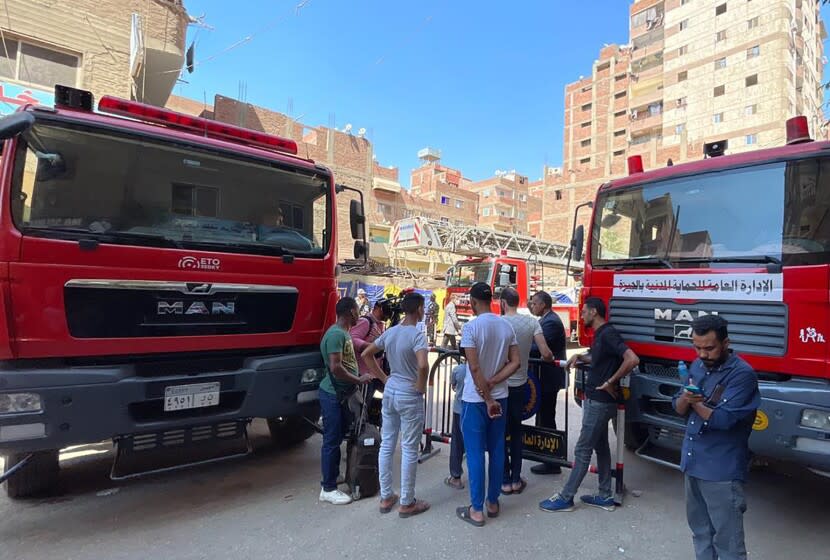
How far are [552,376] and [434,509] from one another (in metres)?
1.72

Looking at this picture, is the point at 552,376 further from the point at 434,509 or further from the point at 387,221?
the point at 387,221

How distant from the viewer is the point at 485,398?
339cm

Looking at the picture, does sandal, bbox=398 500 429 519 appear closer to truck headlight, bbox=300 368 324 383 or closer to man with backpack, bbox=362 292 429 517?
man with backpack, bbox=362 292 429 517

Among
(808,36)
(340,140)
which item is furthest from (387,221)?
(808,36)

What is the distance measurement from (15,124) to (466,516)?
4051 millimetres

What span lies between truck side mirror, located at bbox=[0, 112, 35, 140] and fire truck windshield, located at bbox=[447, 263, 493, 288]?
11001mm

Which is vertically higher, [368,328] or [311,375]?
[368,328]

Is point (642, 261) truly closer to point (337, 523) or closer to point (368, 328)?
point (368, 328)

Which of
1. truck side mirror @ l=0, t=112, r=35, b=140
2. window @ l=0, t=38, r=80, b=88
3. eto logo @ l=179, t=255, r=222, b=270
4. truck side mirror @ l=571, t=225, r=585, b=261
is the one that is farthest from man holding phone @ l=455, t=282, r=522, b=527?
window @ l=0, t=38, r=80, b=88

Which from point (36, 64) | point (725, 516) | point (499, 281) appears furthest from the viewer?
point (499, 281)

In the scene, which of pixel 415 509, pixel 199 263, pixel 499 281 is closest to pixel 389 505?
pixel 415 509

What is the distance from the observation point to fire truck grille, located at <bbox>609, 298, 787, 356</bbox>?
3328 mm

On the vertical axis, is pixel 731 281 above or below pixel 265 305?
above

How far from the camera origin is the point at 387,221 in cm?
3831
